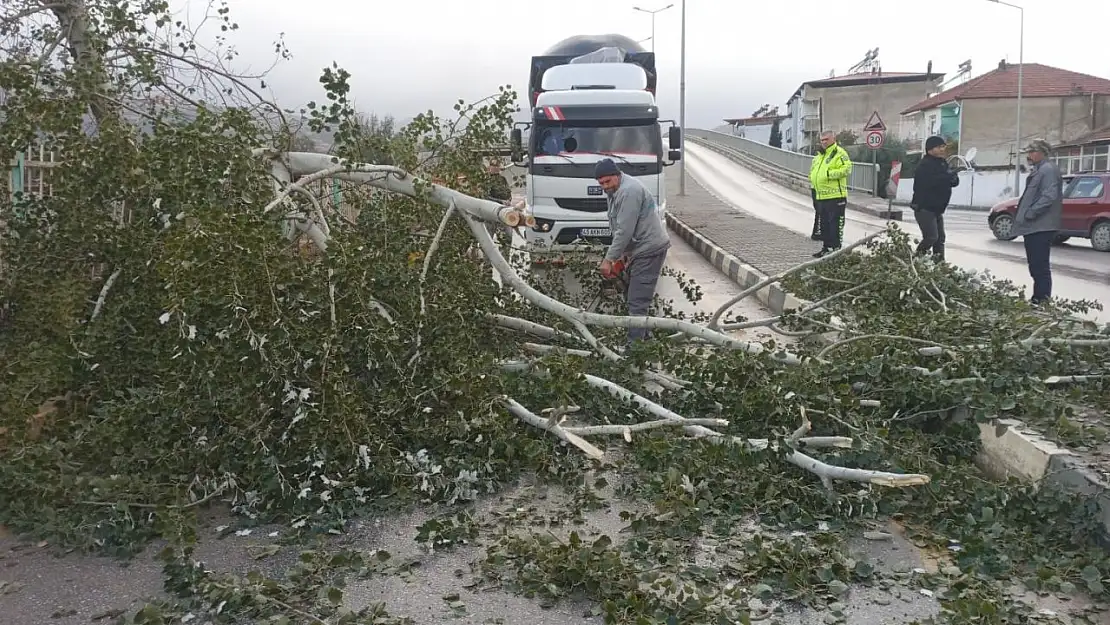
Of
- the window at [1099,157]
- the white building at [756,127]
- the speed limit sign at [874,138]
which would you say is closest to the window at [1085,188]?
the speed limit sign at [874,138]

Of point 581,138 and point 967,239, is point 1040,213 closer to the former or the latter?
point 581,138

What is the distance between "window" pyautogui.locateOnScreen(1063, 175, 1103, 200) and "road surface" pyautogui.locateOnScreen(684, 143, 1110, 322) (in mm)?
962

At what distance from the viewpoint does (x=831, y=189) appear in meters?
12.3

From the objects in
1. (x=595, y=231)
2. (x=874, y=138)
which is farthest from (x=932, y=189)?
(x=874, y=138)

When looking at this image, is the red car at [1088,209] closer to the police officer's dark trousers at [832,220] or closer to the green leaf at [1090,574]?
the police officer's dark trousers at [832,220]

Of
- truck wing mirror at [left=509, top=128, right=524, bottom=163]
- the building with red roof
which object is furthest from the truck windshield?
the building with red roof

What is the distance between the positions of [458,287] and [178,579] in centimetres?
268

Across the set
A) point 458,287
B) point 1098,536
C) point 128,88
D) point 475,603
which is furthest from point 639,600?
point 128,88

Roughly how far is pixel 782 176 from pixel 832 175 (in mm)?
22610

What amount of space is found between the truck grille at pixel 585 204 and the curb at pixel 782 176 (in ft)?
37.2

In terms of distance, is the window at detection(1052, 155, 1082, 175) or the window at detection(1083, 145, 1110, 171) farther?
the window at detection(1052, 155, 1082, 175)

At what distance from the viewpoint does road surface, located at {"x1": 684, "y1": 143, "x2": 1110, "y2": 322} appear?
11.3 metres

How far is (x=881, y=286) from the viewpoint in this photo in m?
7.61

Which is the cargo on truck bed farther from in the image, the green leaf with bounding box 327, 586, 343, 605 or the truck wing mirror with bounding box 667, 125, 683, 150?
the green leaf with bounding box 327, 586, 343, 605
